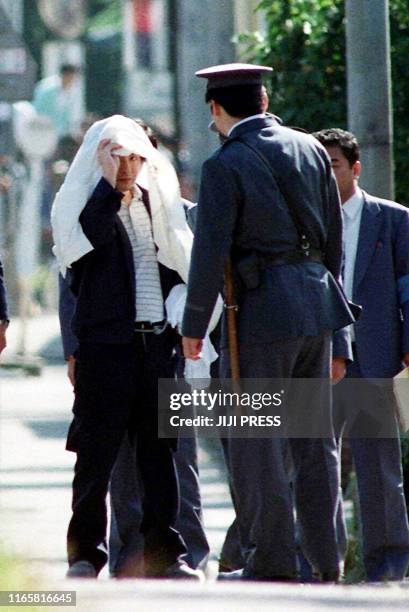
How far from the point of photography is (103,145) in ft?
24.7

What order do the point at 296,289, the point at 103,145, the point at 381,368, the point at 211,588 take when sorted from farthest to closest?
the point at 381,368, the point at 103,145, the point at 296,289, the point at 211,588

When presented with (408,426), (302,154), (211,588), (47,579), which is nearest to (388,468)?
(408,426)

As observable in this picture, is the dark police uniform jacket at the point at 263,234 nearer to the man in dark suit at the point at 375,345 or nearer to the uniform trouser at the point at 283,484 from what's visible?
the uniform trouser at the point at 283,484

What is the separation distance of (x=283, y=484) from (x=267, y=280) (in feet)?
2.27

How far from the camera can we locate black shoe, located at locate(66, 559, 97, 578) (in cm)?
739

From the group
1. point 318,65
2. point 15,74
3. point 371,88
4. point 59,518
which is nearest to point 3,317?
point 59,518

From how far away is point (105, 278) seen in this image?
7496 millimetres

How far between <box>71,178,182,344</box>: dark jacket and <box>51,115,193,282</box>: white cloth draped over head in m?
0.06

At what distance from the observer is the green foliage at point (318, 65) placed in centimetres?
1091

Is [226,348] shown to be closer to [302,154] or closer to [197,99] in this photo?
[302,154]

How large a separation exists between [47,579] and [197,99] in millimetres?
11739

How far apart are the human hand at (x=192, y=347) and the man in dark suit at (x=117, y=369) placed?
1.43 feet

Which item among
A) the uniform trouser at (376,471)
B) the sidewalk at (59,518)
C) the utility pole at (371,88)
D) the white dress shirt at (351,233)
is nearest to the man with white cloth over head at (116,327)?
the sidewalk at (59,518)

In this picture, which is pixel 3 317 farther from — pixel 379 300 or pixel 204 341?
pixel 379 300
